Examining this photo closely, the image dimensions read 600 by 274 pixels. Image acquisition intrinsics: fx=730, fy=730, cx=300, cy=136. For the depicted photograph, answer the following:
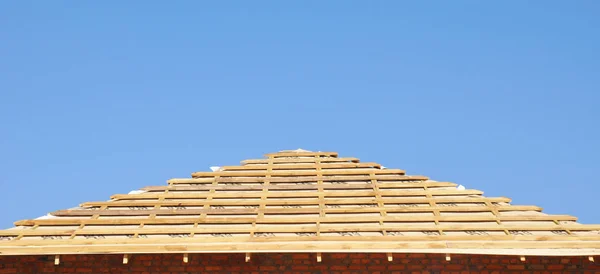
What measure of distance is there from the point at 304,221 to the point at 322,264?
91 centimetres

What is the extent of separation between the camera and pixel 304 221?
1203 cm

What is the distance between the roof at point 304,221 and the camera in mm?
11133

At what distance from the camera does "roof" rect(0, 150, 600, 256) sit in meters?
11.1

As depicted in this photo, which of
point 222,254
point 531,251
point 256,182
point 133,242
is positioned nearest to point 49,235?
point 133,242

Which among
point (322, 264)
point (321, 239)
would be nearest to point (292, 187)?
point (321, 239)

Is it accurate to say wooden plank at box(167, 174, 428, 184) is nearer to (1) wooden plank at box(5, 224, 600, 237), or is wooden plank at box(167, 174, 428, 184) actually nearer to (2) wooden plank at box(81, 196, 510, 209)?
(2) wooden plank at box(81, 196, 510, 209)

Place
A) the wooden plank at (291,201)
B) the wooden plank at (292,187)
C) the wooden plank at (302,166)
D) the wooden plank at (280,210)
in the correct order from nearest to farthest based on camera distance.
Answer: the wooden plank at (280,210) < the wooden plank at (291,201) < the wooden plank at (292,187) < the wooden plank at (302,166)

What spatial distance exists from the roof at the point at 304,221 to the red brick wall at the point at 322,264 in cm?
27

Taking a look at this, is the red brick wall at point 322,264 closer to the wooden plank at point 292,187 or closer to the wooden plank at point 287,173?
the wooden plank at point 292,187

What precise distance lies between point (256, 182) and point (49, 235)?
3.87 metres

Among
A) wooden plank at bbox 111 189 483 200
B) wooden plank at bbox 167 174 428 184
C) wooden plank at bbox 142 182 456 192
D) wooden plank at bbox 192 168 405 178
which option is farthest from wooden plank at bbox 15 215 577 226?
wooden plank at bbox 192 168 405 178

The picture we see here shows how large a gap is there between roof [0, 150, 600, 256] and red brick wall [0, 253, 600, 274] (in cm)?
27

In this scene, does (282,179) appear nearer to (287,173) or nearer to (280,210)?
(287,173)

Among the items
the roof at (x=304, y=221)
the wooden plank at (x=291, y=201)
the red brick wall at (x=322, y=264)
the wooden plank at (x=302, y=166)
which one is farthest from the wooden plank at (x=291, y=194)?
the red brick wall at (x=322, y=264)
